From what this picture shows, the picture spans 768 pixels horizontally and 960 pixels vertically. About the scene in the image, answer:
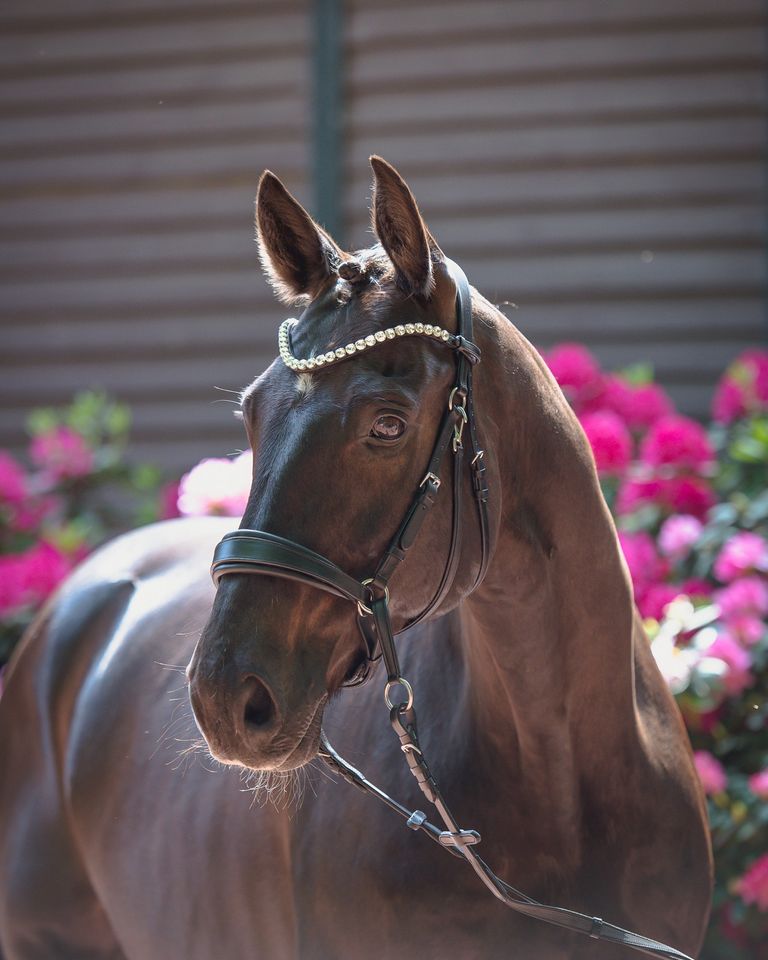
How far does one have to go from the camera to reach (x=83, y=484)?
17.6 feet

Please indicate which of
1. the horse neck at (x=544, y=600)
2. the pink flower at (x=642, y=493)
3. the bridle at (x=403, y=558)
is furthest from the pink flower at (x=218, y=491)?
the bridle at (x=403, y=558)

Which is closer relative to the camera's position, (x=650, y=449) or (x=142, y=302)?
(x=650, y=449)

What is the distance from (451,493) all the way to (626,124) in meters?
4.03

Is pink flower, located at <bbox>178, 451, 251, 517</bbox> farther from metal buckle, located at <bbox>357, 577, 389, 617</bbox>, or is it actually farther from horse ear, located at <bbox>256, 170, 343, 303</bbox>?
metal buckle, located at <bbox>357, 577, 389, 617</bbox>

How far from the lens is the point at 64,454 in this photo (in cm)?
522

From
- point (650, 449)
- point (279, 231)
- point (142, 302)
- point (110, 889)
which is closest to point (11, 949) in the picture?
point (110, 889)

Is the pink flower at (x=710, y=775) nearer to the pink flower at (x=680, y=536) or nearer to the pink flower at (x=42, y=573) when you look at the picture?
the pink flower at (x=680, y=536)

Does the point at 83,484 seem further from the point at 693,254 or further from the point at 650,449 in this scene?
the point at 693,254

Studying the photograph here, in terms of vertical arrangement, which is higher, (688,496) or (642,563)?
(688,496)

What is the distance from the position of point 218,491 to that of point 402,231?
87.0 inches

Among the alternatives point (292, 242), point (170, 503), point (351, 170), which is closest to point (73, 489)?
point (170, 503)

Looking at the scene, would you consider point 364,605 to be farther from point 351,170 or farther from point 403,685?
point 351,170

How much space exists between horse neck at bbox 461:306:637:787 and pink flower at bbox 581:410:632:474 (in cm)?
196

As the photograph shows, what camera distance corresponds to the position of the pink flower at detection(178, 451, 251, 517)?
12.8 feet
